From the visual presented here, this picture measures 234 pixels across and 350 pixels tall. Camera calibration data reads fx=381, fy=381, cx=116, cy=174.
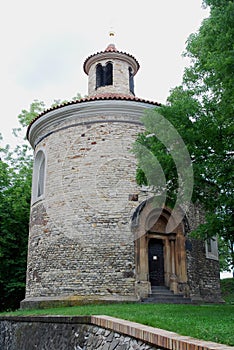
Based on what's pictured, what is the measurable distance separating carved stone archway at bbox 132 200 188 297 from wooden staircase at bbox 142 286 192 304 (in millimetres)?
163

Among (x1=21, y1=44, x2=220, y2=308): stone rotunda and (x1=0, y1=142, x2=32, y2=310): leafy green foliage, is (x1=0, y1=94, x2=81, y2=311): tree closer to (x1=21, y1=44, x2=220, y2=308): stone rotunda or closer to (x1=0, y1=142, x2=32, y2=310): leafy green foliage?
(x1=0, y1=142, x2=32, y2=310): leafy green foliage

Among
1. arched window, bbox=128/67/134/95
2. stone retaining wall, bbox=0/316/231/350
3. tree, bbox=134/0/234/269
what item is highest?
arched window, bbox=128/67/134/95

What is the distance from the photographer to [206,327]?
503 cm

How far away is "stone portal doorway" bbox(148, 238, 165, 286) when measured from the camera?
12422 millimetres

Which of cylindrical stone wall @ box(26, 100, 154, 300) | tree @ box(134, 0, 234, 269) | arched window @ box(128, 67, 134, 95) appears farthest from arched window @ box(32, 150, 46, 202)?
tree @ box(134, 0, 234, 269)

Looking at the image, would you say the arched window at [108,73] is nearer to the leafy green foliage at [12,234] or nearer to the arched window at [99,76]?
the arched window at [99,76]

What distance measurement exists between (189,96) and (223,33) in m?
2.08

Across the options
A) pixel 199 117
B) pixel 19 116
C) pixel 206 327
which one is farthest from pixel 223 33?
pixel 19 116

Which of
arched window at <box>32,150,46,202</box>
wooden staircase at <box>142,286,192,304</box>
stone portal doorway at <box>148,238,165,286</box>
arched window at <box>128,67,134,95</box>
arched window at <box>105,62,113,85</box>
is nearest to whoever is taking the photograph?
wooden staircase at <box>142,286,192,304</box>

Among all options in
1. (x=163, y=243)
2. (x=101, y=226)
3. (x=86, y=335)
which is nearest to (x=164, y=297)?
(x=163, y=243)

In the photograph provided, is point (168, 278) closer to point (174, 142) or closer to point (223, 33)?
point (174, 142)

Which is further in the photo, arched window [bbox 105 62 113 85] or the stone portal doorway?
arched window [bbox 105 62 113 85]

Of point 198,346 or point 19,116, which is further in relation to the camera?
point 19,116

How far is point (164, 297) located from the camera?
38.0 ft
